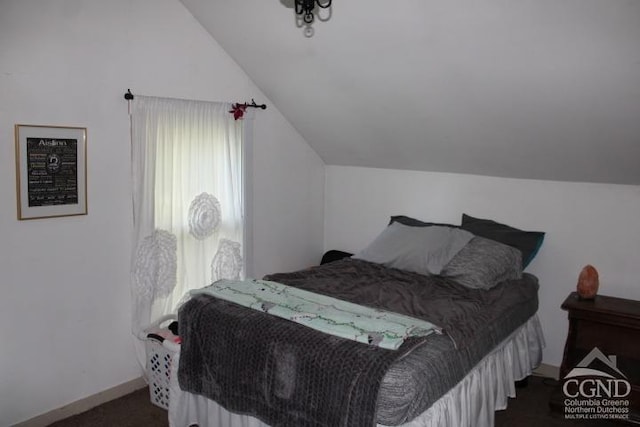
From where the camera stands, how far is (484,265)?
309 cm

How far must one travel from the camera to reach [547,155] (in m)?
3.20

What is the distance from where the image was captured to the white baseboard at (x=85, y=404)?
9.29 ft

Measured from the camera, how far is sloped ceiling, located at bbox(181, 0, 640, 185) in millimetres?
2355

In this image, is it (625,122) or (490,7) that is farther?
(625,122)

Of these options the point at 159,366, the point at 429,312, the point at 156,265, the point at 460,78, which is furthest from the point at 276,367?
the point at 460,78

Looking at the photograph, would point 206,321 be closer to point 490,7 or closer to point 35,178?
point 35,178

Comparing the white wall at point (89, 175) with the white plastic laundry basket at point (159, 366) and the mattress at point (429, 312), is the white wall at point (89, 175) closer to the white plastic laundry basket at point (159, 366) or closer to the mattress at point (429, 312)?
the white plastic laundry basket at point (159, 366)

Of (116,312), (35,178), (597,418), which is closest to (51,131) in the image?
(35,178)

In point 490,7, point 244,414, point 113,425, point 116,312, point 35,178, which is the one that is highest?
point 490,7

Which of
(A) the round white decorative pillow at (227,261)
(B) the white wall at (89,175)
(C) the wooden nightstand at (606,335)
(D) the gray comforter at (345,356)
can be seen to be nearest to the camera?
(D) the gray comforter at (345,356)

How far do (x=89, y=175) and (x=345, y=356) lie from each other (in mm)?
1871

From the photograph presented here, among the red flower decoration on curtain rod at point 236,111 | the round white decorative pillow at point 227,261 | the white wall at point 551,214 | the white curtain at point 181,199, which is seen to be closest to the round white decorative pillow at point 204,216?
the white curtain at point 181,199

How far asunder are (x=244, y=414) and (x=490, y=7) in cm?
216

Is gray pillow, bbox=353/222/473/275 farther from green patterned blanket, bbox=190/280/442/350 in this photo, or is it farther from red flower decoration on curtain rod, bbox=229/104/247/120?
red flower decoration on curtain rod, bbox=229/104/247/120
